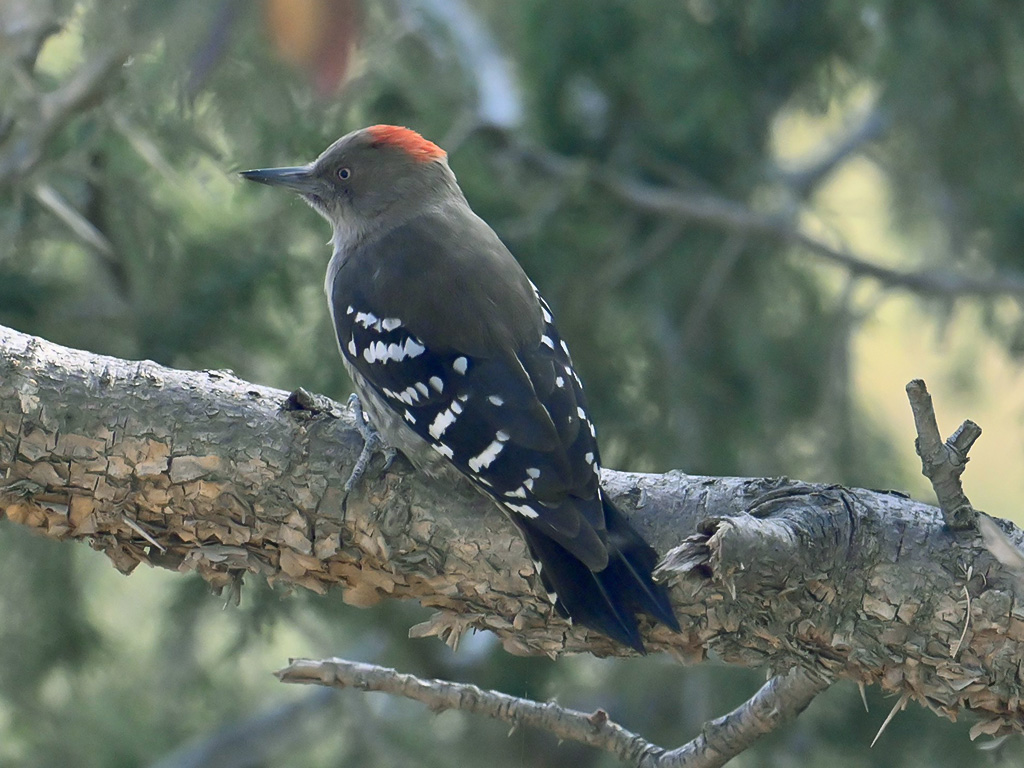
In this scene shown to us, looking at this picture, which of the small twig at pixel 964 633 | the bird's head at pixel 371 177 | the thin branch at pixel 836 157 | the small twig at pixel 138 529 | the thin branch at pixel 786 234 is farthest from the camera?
the thin branch at pixel 836 157

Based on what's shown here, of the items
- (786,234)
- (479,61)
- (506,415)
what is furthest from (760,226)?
(506,415)

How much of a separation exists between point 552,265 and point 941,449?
2358 mm

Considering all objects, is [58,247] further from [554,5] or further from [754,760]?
[754,760]

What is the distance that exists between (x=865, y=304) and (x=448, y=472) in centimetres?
238

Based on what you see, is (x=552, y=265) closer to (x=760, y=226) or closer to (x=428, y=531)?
(x=760, y=226)

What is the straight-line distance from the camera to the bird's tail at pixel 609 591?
2201mm

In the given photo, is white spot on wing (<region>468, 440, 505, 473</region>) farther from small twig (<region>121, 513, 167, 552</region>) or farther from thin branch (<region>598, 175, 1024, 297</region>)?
thin branch (<region>598, 175, 1024, 297</region>)

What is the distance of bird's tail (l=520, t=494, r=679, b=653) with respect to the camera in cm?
220

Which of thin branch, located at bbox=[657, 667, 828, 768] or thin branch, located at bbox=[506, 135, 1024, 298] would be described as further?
thin branch, located at bbox=[506, 135, 1024, 298]

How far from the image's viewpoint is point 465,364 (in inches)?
106

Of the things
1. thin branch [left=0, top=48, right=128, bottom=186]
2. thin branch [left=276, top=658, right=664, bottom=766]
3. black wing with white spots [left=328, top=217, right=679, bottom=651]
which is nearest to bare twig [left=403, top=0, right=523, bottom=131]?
black wing with white spots [left=328, top=217, right=679, bottom=651]

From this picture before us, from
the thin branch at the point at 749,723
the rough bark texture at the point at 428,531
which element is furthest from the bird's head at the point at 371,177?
the thin branch at the point at 749,723

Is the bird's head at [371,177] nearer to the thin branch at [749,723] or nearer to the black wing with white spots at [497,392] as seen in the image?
the black wing with white spots at [497,392]

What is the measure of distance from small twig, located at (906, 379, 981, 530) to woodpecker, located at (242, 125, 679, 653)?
1.77ft
